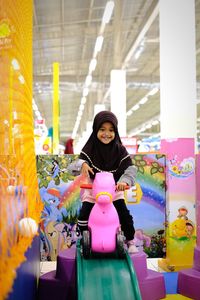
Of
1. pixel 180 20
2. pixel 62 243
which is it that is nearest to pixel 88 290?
pixel 62 243

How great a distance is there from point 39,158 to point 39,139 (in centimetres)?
609

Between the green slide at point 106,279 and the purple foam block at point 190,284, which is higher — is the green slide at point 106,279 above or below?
above

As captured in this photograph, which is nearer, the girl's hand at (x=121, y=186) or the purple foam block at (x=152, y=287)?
the girl's hand at (x=121, y=186)

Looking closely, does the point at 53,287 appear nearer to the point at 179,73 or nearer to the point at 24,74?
the point at 24,74

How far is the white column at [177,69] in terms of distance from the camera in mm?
5730

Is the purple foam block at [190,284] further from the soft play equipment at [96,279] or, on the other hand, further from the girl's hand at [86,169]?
the girl's hand at [86,169]

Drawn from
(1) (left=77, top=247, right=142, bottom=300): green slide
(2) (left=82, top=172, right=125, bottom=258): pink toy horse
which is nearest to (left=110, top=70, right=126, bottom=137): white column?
(2) (left=82, top=172, right=125, bottom=258): pink toy horse

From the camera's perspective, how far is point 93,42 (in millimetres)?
13070

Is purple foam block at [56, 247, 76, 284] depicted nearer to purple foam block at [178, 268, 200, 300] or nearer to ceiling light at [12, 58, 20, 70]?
purple foam block at [178, 268, 200, 300]

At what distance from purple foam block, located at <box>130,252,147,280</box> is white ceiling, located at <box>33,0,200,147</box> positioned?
6897 millimetres

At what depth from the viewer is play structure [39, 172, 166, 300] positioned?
7.34 ft

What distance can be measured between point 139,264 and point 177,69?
353 cm

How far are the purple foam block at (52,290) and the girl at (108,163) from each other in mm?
519

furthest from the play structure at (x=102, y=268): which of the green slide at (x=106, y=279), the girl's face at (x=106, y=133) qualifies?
the girl's face at (x=106, y=133)
